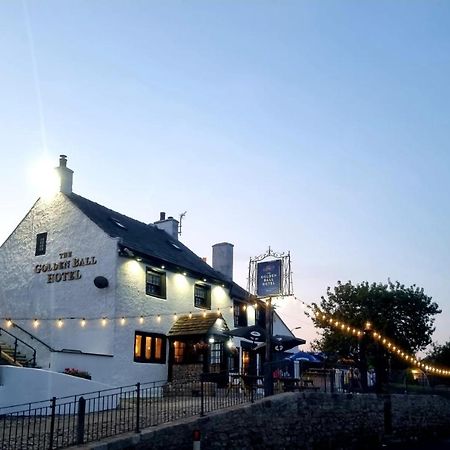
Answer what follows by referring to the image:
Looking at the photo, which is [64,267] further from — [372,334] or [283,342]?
[372,334]

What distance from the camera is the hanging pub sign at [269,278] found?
2120 cm

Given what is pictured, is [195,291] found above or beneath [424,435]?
above

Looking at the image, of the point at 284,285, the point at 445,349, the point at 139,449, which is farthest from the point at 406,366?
the point at 139,449

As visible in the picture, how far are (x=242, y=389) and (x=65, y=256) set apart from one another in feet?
34.1

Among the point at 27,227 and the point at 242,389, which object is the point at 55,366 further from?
the point at 27,227

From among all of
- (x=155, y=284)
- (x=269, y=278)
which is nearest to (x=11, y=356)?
(x=155, y=284)

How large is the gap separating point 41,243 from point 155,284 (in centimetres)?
586

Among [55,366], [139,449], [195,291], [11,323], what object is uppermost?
[195,291]

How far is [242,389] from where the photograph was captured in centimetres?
1989

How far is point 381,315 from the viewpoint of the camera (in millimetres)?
44906

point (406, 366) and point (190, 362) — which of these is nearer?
point (190, 362)

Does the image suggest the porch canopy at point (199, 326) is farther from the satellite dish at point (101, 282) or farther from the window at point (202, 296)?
the satellite dish at point (101, 282)

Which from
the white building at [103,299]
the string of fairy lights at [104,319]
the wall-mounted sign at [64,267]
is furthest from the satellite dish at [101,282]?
the string of fairy lights at [104,319]

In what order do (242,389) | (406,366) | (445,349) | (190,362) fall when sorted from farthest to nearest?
(445,349), (406,366), (190,362), (242,389)
